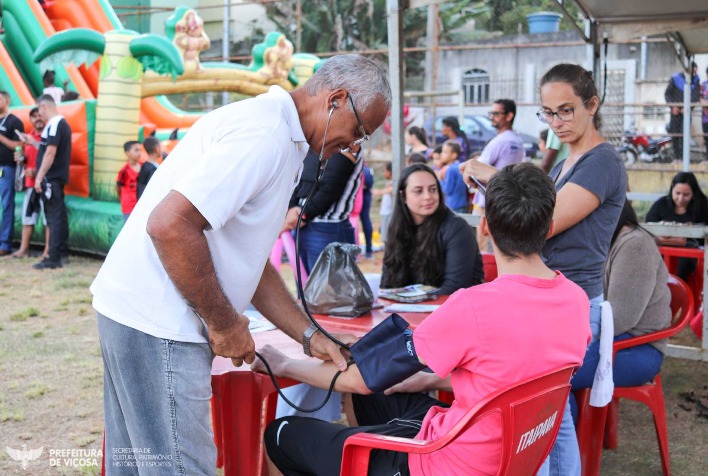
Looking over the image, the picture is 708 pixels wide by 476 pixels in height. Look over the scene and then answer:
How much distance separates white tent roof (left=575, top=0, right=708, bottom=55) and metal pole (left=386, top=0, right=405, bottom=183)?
1.96 meters

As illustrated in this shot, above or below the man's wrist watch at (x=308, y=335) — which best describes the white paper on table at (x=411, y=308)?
below

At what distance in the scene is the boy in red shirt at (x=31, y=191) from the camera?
8.91 meters

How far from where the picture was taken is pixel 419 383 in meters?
2.71

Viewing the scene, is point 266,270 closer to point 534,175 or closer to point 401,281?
point 534,175

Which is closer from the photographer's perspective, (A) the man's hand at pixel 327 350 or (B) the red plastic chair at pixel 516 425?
(B) the red plastic chair at pixel 516 425

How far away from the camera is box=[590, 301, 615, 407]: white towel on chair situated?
9.53 ft

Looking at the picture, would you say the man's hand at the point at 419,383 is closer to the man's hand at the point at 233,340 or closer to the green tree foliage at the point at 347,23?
the man's hand at the point at 233,340

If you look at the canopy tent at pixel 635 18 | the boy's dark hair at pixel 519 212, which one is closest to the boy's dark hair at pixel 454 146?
the canopy tent at pixel 635 18

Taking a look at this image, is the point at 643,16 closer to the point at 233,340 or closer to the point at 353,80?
the point at 353,80

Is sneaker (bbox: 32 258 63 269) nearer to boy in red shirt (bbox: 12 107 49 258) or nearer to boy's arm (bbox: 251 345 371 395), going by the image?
boy in red shirt (bbox: 12 107 49 258)

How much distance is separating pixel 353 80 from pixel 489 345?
71 cm

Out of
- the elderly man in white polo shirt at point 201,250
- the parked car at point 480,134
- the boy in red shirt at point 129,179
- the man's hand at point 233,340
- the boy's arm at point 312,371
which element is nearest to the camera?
the elderly man in white polo shirt at point 201,250

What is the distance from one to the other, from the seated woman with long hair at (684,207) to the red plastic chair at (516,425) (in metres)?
4.56

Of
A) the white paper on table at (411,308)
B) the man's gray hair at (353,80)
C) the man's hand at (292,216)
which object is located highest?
the man's gray hair at (353,80)
